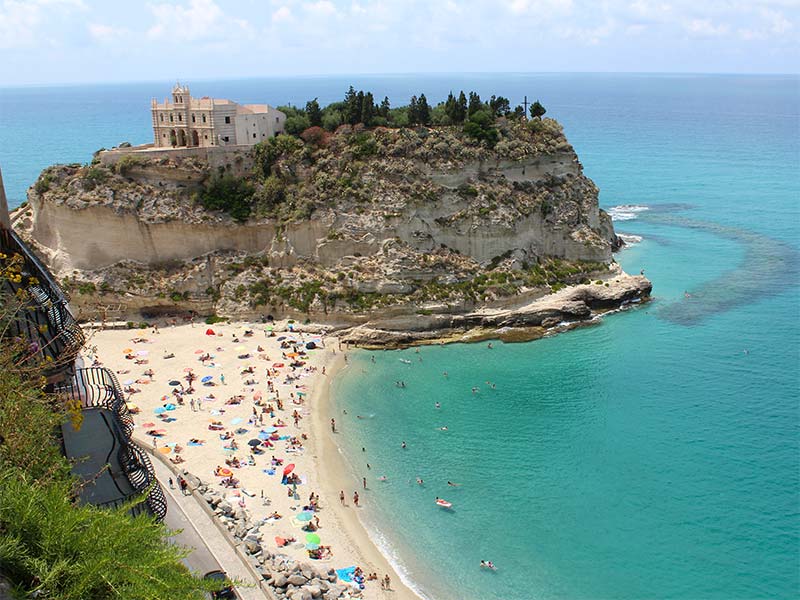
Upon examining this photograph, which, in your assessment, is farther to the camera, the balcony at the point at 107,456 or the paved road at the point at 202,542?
the paved road at the point at 202,542

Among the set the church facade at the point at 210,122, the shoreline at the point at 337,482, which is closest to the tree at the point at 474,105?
the church facade at the point at 210,122

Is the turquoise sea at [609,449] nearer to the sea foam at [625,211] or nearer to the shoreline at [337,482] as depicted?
the shoreline at [337,482]

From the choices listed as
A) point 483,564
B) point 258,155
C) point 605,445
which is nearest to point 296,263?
point 258,155

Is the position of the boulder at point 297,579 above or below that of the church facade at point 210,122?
below

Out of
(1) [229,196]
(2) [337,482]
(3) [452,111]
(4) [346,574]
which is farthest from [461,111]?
(4) [346,574]

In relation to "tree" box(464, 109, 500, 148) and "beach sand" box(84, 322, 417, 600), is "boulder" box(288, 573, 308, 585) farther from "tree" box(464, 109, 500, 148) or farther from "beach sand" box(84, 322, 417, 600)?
"tree" box(464, 109, 500, 148)

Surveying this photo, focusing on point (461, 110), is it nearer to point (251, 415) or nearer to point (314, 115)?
point (314, 115)

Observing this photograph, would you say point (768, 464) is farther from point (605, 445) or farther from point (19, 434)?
point (19, 434)
